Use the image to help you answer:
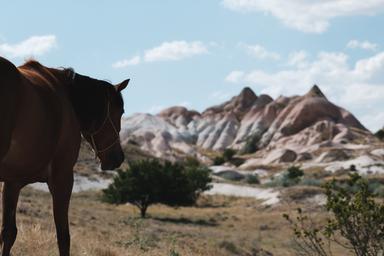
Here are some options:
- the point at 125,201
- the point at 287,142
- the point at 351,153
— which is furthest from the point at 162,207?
the point at 287,142

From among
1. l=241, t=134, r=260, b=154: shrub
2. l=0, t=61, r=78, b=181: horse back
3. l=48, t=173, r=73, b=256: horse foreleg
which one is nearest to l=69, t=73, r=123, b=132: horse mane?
l=0, t=61, r=78, b=181: horse back

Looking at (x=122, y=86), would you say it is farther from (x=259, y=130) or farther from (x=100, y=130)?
(x=259, y=130)

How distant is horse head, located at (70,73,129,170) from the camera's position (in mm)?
6855

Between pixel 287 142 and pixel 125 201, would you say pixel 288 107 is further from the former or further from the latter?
pixel 125 201

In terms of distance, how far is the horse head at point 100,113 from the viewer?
6.86 meters

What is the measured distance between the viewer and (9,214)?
6789 millimetres

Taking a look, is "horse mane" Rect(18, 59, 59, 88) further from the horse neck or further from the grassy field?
the grassy field

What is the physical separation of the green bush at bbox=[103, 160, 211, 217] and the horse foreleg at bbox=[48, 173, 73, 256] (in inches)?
1579

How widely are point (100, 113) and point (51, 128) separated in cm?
101

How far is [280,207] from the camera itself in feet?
161

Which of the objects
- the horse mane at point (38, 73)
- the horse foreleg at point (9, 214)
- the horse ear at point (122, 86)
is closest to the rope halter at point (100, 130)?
the horse ear at point (122, 86)

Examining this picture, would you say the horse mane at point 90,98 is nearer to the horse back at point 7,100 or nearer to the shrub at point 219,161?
the horse back at point 7,100

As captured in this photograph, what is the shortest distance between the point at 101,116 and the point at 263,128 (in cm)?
14607

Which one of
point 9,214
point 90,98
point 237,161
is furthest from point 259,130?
point 9,214
